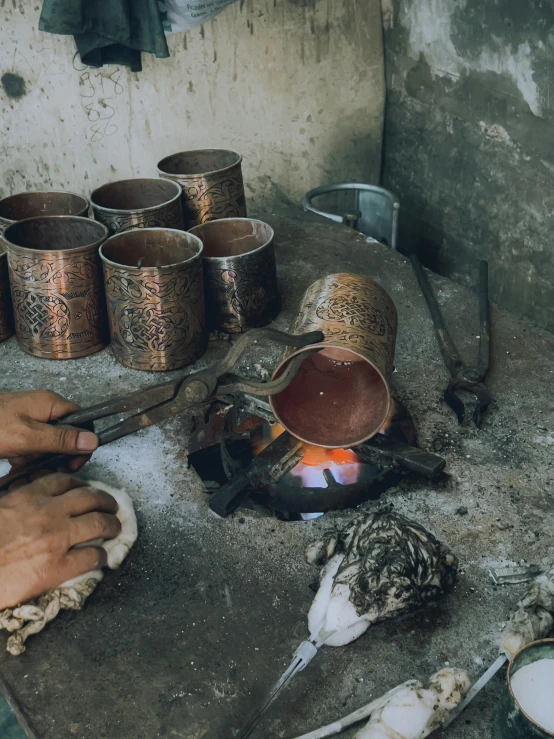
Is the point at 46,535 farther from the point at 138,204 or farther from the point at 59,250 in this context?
the point at 138,204

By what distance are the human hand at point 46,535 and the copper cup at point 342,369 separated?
67cm

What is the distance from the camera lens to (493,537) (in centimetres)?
231

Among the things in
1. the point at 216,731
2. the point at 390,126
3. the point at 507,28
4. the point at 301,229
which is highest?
the point at 507,28

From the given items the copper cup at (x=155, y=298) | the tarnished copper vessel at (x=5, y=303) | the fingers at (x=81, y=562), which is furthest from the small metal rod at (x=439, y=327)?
the tarnished copper vessel at (x=5, y=303)

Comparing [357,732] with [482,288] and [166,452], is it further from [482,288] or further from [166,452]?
[482,288]

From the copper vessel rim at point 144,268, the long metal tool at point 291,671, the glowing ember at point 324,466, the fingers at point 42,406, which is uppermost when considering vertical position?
the copper vessel rim at point 144,268

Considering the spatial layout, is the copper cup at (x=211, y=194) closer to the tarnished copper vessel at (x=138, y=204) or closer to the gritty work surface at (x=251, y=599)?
the tarnished copper vessel at (x=138, y=204)

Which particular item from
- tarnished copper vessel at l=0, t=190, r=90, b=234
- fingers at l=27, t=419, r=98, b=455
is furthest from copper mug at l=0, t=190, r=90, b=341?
fingers at l=27, t=419, r=98, b=455

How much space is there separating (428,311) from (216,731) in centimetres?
219

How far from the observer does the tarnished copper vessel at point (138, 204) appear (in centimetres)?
328

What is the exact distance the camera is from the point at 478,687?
183 cm

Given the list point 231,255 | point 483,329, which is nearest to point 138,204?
point 231,255

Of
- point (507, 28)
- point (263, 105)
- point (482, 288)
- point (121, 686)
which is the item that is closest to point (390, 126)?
point (263, 105)

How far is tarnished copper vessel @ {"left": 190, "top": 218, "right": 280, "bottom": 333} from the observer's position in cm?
316
